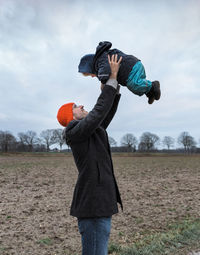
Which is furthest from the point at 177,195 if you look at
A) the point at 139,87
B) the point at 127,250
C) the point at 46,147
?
the point at 46,147

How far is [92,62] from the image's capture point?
2.50 m

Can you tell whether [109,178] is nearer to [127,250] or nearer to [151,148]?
[127,250]

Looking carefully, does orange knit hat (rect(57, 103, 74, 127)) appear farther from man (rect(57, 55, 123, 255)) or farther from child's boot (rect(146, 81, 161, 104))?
child's boot (rect(146, 81, 161, 104))

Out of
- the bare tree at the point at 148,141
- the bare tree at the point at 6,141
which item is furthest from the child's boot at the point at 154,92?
the bare tree at the point at 148,141

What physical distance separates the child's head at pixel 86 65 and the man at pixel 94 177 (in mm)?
281

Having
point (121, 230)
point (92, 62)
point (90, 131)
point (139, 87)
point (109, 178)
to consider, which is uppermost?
point (92, 62)

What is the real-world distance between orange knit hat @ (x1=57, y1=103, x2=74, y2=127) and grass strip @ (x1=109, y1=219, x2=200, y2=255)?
9.82 ft

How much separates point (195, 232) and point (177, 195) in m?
4.98

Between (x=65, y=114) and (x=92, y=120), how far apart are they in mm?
468

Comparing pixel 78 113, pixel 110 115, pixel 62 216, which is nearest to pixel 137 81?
pixel 110 115

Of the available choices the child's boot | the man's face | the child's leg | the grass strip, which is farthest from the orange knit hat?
the grass strip

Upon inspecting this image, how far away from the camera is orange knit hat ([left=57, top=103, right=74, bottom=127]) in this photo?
241 centimetres

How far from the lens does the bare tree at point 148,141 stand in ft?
330

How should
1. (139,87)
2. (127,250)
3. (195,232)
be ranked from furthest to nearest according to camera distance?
(195,232), (127,250), (139,87)
